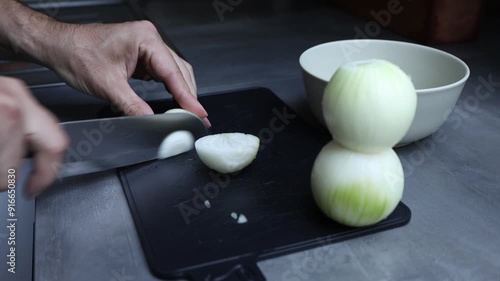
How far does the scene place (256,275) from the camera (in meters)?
0.44

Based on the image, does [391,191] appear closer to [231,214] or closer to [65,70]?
[231,214]

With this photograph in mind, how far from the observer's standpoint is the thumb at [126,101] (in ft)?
2.11

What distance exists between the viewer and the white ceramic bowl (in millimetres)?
605

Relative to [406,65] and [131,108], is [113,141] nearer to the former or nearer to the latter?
[131,108]

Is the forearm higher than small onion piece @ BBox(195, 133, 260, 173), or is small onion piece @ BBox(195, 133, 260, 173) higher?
the forearm

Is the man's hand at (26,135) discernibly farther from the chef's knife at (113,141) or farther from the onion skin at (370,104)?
the onion skin at (370,104)

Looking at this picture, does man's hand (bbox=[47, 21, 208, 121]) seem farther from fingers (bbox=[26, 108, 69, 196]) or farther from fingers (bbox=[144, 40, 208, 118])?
fingers (bbox=[26, 108, 69, 196])

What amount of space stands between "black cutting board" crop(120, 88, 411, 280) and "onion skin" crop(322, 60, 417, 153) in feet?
0.31

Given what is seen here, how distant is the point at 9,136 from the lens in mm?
446
